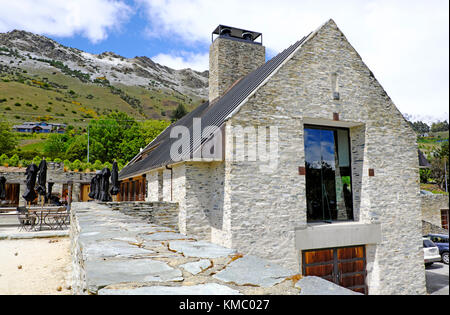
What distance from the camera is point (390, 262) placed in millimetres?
12250

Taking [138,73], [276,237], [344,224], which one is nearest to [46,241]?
[276,237]

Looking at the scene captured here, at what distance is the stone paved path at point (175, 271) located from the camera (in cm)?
232

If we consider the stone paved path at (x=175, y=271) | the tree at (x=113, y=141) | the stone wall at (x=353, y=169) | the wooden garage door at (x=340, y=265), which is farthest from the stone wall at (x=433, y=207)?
the tree at (x=113, y=141)

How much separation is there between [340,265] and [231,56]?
1222 centimetres

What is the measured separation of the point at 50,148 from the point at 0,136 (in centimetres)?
701

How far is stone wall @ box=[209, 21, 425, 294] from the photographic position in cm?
1027

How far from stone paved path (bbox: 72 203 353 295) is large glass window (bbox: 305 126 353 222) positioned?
9.05 metres

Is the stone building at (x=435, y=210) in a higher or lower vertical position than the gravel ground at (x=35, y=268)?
lower

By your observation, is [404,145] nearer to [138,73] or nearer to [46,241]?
[46,241]

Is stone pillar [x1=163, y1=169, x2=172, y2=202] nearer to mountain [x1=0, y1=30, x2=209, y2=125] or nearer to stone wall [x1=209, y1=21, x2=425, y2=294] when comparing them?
stone wall [x1=209, y1=21, x2=425, y2=294]

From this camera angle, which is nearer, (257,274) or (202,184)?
(257,274)

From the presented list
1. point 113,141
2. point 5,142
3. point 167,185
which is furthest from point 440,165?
point 5,142

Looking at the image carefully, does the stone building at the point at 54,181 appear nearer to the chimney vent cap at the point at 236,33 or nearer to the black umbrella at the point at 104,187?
the black umbrella at the point at 104,187

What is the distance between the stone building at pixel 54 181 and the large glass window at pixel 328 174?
2267cm
